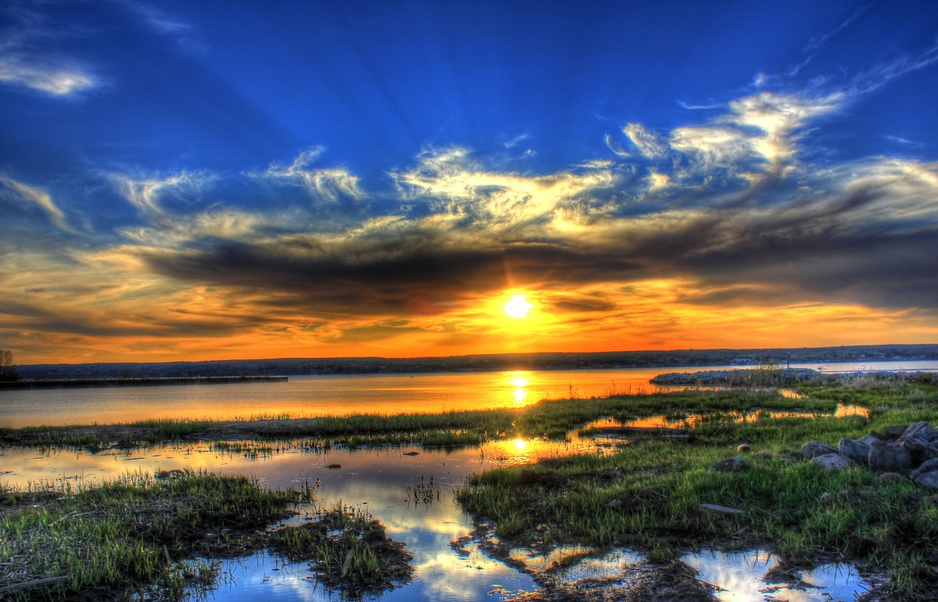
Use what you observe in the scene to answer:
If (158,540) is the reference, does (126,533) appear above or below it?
above

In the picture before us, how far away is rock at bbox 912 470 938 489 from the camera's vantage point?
478 inches

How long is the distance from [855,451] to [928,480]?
2.45 metres

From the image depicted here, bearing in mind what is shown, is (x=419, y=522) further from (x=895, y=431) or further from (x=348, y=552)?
(x=895, y=431)

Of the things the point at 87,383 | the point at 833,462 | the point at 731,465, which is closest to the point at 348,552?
the point at 731,465

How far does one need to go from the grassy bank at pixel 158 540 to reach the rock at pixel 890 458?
11.9 meters

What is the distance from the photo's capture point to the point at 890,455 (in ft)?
45.9

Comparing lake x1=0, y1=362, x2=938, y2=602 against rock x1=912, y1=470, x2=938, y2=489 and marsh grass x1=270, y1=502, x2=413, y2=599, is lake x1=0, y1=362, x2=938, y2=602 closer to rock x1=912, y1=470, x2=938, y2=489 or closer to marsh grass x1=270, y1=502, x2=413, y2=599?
marsh grass x1=270, y1=502, x2=413, y2=599

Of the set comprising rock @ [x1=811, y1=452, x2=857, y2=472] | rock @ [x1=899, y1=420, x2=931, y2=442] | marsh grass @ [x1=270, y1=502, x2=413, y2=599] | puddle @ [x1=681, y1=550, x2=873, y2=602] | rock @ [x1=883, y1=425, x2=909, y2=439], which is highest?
rock @ [x1=899, y1=420, x2=931, y2=442]

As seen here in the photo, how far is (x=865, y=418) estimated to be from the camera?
27.0 metres

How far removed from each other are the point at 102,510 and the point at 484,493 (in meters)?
9.32

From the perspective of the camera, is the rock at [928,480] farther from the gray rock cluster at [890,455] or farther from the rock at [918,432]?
the rock at [918,432]

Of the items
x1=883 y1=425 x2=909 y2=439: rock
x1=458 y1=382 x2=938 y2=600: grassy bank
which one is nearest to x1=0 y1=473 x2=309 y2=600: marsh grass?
x1=458 y1=382 x2=938 y2=600: grassy bank

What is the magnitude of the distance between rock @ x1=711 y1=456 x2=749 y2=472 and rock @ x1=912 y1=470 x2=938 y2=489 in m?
3.51

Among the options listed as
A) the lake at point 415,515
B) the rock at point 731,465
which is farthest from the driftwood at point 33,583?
A: the rock at point 731,465
